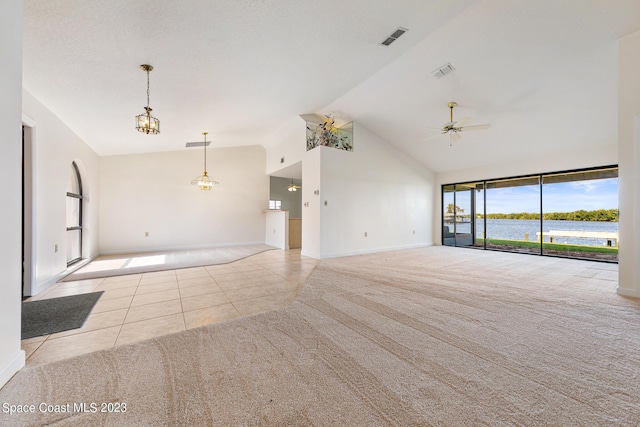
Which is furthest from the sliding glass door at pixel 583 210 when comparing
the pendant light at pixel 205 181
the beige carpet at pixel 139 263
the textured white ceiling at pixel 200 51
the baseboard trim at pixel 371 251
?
the pendant light at pixel 205 181

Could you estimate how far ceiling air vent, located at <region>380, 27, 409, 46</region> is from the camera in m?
3.21

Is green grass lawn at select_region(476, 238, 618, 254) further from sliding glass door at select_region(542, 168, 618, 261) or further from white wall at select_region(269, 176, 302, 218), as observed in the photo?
white wall at select_region(269, 176, 302, 218)

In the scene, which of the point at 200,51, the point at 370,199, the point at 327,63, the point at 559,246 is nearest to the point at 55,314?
the point at 200,51

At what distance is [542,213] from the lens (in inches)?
261

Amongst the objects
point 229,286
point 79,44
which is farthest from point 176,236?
point 79,44

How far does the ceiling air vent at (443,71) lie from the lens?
4.20 metres

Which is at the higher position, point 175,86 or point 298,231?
point 175,86

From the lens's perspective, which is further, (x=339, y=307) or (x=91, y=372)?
(x=339, y=307)

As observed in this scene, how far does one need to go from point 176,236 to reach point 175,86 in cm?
533

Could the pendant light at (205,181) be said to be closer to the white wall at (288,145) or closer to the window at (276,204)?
the white wall at (288,145)

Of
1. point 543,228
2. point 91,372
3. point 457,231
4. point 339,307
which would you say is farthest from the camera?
point 457,231

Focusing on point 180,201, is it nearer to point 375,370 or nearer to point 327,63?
point 327,63

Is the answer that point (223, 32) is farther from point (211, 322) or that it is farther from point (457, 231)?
point (457, 231)

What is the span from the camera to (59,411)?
4.42 feet
